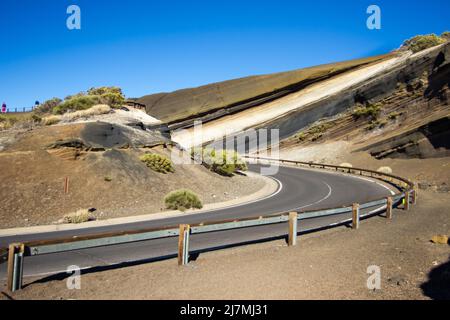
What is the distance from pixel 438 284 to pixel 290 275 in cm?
278

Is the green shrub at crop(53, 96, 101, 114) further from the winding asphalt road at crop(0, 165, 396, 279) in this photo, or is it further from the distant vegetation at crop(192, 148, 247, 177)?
the winding asphalt road at crop(0, 165, 396, 279)

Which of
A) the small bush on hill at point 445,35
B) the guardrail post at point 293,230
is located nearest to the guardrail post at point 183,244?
the guardrail post at point 293,230

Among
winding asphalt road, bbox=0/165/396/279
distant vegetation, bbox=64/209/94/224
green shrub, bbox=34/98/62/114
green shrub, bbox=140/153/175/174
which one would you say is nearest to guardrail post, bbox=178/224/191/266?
winding asphalt road, bbox=0/165/396/279

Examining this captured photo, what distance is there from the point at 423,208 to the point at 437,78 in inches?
1207

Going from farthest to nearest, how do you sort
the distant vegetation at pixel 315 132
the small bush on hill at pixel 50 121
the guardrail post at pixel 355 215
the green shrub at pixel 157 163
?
the distant vegetation at pixel 315 132 < the small bush on hill at pixel 50 121 < the green shrub at pixel 157 163 < the guardrail post at pixel 355 215

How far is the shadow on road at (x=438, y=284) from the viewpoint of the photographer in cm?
600

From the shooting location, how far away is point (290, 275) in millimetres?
6898

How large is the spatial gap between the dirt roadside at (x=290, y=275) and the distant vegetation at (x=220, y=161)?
66.6ft

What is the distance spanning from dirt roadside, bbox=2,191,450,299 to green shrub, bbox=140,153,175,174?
50.5 ft

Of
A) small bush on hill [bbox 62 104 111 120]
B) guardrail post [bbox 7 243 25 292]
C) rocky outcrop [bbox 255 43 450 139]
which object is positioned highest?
rocky outcrop [bbox 255 43 450 139]

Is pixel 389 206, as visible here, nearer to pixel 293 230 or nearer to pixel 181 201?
pixel 293 230

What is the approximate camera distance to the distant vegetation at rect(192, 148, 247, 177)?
30.5 metres

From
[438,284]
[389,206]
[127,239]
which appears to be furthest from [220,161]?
[438,284]

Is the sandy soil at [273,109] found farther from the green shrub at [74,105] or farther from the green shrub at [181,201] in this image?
the green shrub at [181,201]
